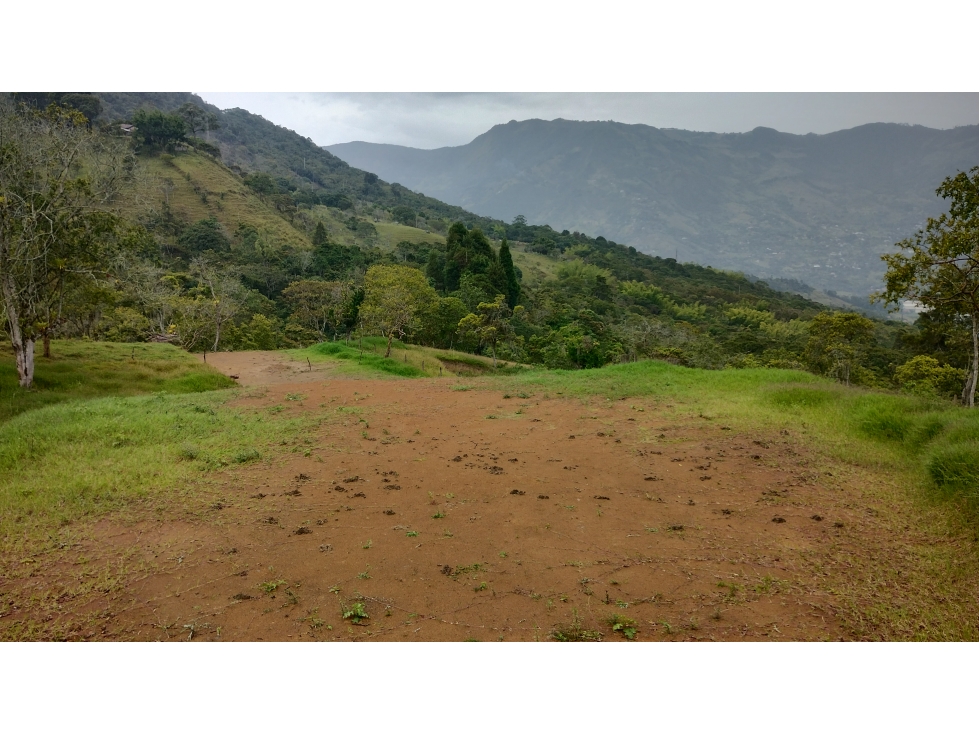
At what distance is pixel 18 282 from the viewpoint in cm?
1050

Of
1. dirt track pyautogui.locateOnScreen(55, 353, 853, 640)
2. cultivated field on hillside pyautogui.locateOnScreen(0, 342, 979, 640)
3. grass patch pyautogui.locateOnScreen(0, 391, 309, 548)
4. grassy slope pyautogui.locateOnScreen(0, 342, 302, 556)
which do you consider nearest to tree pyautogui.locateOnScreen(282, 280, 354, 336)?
grassy slope pyautogui.locateOnScreen(0, 342, 302, 556)

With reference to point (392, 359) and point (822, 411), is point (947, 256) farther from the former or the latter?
point (392, 359)

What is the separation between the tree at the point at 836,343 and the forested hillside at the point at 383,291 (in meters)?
0.09

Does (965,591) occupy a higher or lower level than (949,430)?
lower

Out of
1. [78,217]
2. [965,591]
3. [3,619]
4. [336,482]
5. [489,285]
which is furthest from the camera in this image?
[489,285]

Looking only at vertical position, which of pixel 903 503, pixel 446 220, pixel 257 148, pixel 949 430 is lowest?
pixel 903 503

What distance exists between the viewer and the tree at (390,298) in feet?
68.8

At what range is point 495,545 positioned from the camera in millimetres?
4656

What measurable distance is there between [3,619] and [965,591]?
7116mm

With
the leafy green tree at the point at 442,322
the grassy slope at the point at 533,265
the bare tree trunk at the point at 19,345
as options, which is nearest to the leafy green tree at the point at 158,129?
the grassy slope at the point at 533,265

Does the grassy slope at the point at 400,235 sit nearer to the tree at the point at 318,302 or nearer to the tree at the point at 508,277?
the tree at the point at 318,302

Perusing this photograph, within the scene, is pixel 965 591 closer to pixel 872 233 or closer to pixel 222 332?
pixel 222 332

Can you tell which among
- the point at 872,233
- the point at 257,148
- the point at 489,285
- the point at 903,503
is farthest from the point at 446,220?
the point at 872,233

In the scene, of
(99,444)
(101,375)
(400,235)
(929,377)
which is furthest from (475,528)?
(400,235)
